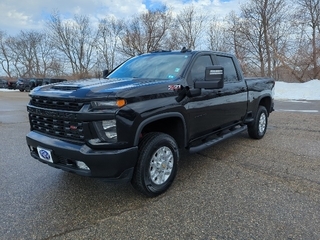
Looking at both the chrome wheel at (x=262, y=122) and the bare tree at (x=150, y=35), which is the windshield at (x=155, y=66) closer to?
the chrome wheel at (x=262, y=122)

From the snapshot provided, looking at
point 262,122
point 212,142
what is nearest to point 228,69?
point 212,142

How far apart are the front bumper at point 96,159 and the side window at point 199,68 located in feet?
4.92

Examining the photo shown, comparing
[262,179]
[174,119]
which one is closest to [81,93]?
[174,119]

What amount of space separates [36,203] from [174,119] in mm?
1977

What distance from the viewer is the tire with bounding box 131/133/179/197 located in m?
2.91

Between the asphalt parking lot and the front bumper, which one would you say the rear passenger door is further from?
the front bumper

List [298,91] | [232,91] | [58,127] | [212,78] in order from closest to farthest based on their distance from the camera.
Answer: [58,127] < [212,78] < [232,91] < [298,91]

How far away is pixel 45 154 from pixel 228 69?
3.42 metres

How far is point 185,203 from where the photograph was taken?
2973mm

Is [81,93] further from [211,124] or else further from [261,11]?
[261,11]

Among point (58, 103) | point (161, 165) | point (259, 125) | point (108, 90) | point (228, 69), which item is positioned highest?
point (228, 69)

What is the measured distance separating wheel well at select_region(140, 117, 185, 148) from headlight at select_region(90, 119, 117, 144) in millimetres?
735

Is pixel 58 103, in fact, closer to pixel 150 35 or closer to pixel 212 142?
pixel 212 142

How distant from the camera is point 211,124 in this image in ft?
13.1
